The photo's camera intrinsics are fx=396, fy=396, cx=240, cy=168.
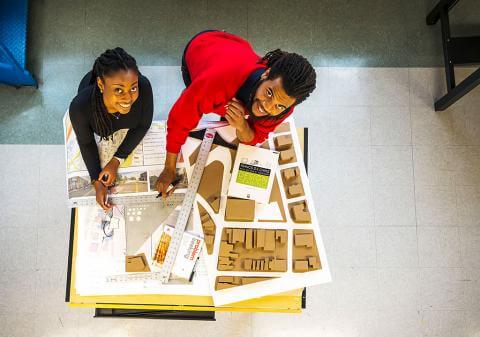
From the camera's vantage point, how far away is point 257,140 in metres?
1.81

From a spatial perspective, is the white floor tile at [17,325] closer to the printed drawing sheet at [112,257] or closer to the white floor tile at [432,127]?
the printed drawing sheet at [112,257]

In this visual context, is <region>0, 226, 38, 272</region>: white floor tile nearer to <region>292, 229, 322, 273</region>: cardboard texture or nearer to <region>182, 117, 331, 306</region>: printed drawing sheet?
<region>182, 117, 331, 306</region>: printed drawing sheet

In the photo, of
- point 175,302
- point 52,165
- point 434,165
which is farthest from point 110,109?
point 434,165

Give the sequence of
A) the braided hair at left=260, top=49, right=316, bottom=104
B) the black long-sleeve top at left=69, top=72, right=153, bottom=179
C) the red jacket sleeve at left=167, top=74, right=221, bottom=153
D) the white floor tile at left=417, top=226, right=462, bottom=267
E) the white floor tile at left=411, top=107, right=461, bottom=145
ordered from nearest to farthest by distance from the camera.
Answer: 1. the braided hair at left=260, top=49, right=316, bottom=104
2. the red jacket sleeve at left=167, top=74, right=221, bottom=153
3. the black long-sleeve top at left=69, top=72, right=153, bottom=179
4. the white floor tile at left=417, top=226, right=462, bottom=267
5. the white floor tile at left=411, top=107, right=461, bottom=145

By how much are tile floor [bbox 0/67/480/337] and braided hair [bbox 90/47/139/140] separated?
100cm

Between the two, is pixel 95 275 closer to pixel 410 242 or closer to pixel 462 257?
pixel 410 242

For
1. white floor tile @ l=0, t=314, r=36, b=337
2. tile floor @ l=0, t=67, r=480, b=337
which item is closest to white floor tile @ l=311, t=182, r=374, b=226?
tile floor @ l=0, t=67, r=480, b=337

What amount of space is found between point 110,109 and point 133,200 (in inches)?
17.6

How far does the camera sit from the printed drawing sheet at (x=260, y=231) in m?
1.78

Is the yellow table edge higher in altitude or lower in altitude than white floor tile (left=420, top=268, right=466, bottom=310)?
higher

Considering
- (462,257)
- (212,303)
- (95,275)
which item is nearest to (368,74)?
(462,257)

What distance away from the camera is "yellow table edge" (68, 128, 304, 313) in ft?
5.83

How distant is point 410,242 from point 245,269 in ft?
4.67

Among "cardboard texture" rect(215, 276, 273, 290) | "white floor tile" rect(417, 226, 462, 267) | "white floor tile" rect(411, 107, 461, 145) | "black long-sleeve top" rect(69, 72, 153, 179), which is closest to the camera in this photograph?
"black long-sleeve top" rect(69, 72, 153, 179)
